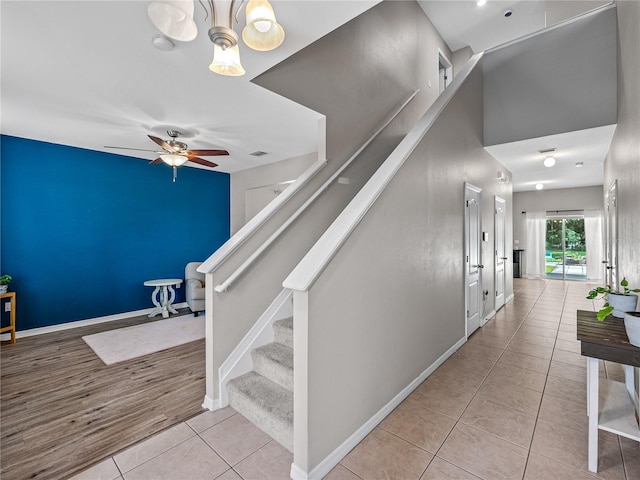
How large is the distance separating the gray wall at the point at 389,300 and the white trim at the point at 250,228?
0.99m

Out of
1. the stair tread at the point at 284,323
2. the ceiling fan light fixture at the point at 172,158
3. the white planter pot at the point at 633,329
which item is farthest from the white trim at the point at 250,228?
the white planter pot at the point at 633,329

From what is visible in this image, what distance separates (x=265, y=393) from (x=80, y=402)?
5.51ft

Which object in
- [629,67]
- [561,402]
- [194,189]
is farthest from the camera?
[194,189]

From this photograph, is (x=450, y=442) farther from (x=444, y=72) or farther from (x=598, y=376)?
(x=444, y=72)

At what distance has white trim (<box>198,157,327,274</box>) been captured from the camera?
2340 mm

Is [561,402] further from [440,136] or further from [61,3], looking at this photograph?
[61,3]

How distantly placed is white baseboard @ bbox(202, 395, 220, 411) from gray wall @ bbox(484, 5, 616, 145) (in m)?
5.07

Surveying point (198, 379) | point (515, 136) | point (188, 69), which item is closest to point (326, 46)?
point (188, 69)

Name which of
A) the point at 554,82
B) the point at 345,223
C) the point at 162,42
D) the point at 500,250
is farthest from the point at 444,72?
the point at 345,223

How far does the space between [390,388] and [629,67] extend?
3.58 metres

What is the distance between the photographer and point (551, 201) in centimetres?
894

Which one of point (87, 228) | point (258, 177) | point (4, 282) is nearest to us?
point (4, 282)

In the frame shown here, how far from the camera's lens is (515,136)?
4.40 meters

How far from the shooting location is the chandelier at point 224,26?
152 centimetres
